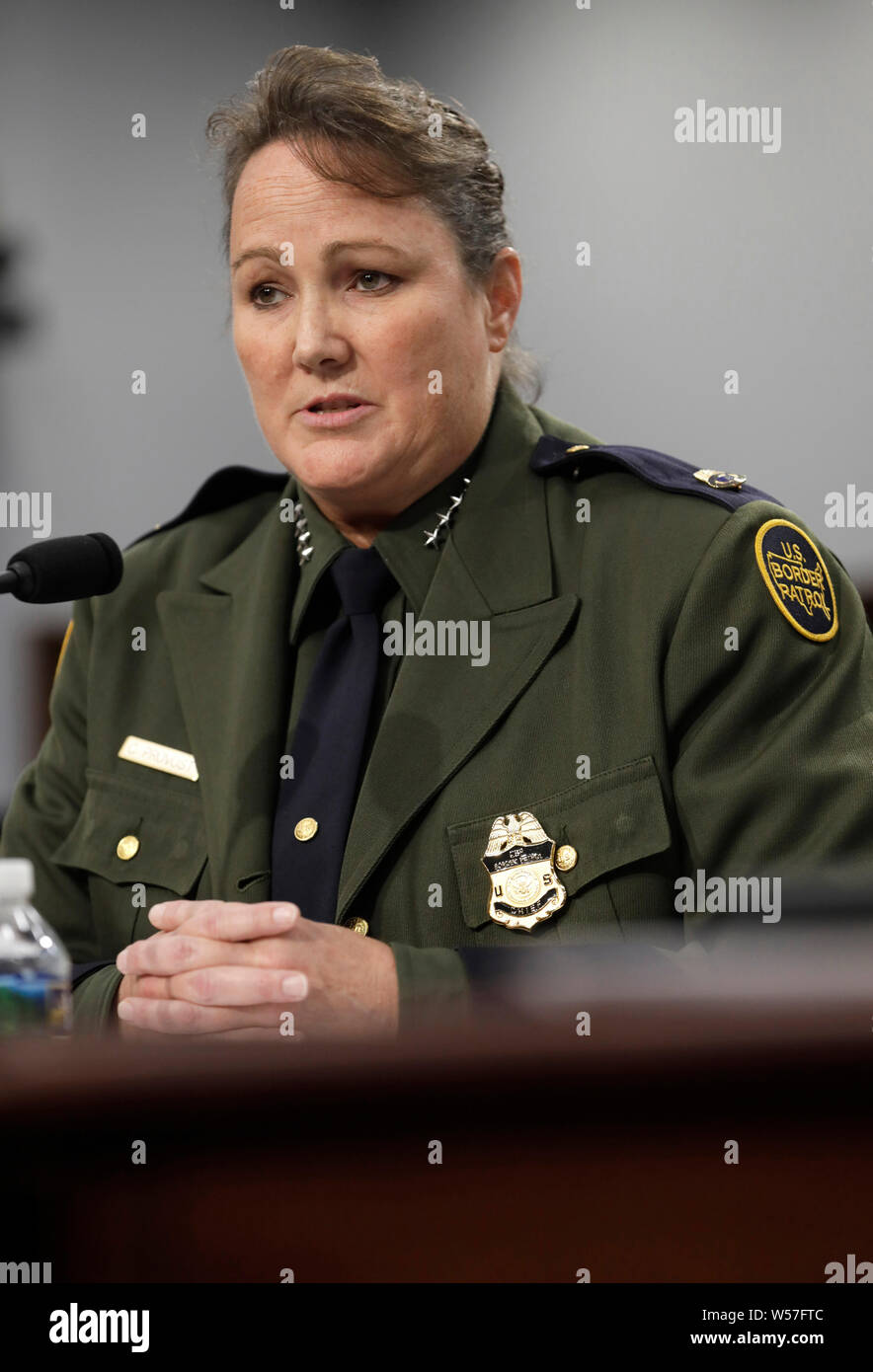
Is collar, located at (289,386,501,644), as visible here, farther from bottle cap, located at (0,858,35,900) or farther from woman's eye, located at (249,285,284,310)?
bottle cap, located at (0,858,35,900)

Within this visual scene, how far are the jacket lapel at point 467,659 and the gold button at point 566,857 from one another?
0.43 ft

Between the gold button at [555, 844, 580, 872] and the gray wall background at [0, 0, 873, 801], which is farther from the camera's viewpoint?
the gray wall background at [0, 0, 873, 801]

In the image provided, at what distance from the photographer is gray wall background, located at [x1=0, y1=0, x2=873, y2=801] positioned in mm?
2689

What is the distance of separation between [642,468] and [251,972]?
68 centimetres

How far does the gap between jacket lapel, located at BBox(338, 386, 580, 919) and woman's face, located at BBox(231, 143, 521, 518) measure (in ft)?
0.24

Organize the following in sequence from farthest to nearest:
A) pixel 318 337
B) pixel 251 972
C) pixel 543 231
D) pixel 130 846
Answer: pixel 543 231 < pixel 130 846 < pixel 318 337 < pixel 251 972

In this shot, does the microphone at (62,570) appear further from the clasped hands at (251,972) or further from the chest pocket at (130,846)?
the chest pocket at (130,846)

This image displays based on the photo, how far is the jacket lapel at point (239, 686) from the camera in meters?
1.57

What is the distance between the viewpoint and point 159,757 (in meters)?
1.70

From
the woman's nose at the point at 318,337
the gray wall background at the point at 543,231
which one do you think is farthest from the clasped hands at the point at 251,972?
the gray wall background at the point at 543,231

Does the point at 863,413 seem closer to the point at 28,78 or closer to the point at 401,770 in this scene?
the point at 401,770

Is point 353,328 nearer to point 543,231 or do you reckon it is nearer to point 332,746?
point 332,746

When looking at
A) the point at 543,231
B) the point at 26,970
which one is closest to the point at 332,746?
the point at 26,970

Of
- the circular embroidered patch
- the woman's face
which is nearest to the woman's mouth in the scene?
the woman's face
